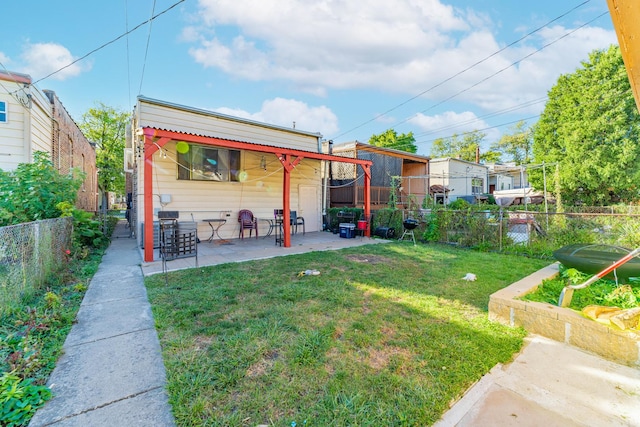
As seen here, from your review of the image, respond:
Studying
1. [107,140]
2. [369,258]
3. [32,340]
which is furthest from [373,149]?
[107,140]

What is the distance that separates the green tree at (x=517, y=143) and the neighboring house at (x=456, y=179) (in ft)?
50.7

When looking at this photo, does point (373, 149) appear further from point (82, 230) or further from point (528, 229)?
point (82, 230)

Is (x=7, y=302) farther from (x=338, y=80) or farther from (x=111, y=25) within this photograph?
(x=338, y=80)

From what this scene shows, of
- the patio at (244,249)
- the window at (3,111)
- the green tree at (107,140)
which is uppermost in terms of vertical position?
the green tree at (107,140)

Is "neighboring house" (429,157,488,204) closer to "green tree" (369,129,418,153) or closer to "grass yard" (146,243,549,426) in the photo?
"green tree" (369,129,418,153)

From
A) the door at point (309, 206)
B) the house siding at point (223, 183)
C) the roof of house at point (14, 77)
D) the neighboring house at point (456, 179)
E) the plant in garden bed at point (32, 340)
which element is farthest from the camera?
the neighboring house at point (456, 179)

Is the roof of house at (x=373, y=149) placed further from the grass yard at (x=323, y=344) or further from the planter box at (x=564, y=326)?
the planter box at (x=564, y=326)

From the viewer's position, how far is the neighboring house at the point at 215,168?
727 centimetres

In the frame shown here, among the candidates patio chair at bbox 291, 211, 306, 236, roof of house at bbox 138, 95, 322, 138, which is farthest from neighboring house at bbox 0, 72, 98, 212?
patio chair at bbox 291, 211, 306, 236

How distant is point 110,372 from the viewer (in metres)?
2.18

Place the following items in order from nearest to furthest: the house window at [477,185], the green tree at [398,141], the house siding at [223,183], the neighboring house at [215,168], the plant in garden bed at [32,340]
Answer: the plant in garden bed at [32,340], the neighboring house at [215,168], the house siding at [223,183], the house window at [477,185], the green tree at [398,141]

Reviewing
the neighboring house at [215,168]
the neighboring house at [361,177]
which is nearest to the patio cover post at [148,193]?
the neighboring house at [215,168]

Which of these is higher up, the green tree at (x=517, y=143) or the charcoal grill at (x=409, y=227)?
the green tree at (x=517, y=143)

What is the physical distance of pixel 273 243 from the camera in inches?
323
